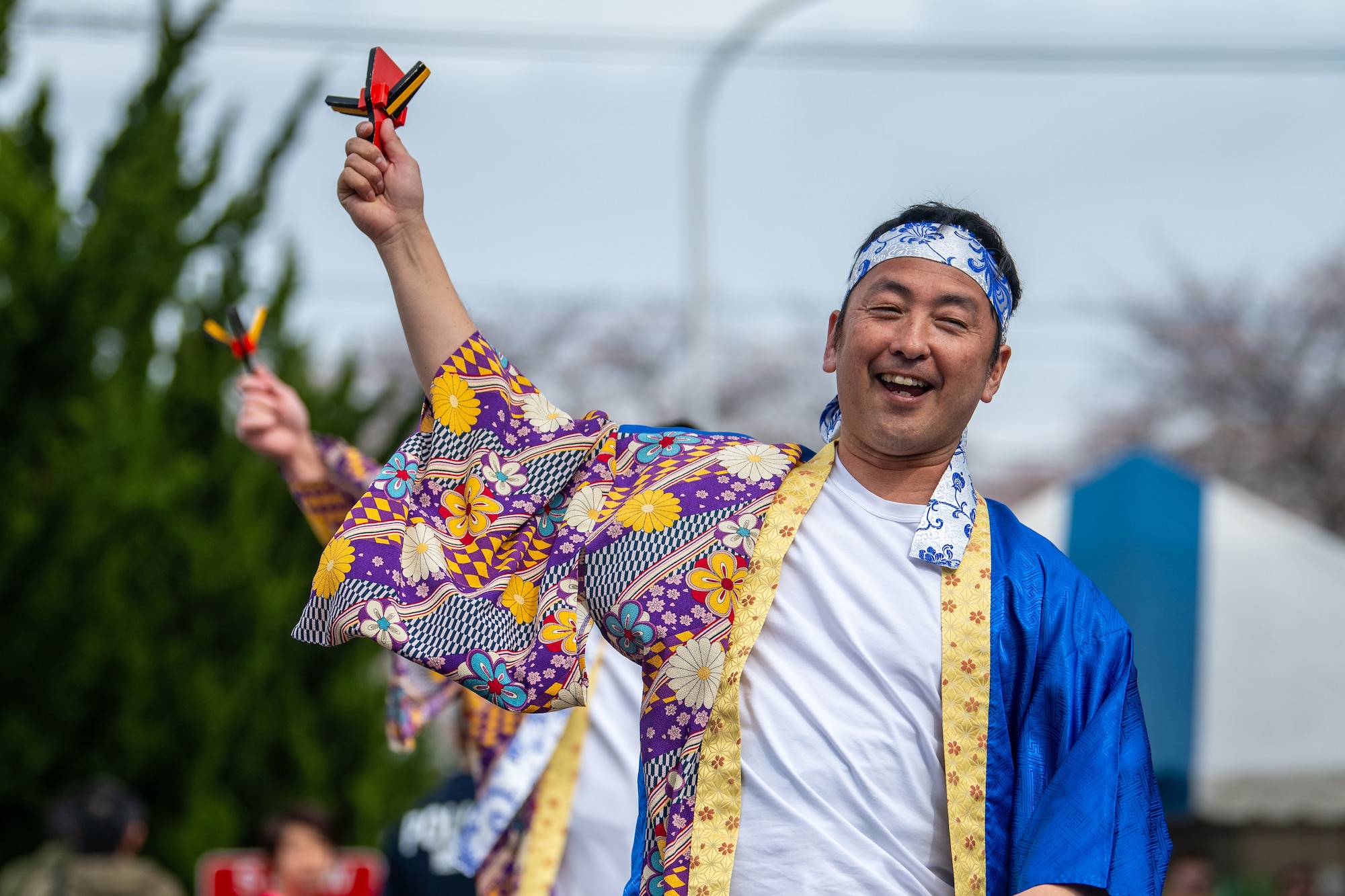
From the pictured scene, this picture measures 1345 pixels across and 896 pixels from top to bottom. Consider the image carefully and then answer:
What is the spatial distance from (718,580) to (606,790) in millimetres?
1484

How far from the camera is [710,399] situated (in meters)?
13.4

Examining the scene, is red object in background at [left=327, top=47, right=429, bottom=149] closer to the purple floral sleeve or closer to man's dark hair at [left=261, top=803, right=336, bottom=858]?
the purple floral sleeve

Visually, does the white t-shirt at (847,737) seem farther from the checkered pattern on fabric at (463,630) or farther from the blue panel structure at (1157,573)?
the blue panel structure at (1157,573)

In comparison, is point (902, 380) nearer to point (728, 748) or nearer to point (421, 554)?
point (728, 748)

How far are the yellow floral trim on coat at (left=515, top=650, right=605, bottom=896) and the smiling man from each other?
4.16 feet

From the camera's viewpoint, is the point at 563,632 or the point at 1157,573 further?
the point at 1157,573

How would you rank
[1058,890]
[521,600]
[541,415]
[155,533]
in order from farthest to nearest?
[155,533] → [541,415] → [521,600] → [1058,890]

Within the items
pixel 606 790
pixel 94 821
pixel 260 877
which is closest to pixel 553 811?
pixel 606 790

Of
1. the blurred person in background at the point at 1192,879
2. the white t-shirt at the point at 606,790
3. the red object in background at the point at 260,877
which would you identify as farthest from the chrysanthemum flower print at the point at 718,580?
the blurred person in background at the point at 1192,879

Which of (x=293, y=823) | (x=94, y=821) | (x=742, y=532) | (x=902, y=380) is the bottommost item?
(x=94, y=821)

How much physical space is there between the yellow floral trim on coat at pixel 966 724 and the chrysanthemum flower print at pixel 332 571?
833mm

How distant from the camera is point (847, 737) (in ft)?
6.46

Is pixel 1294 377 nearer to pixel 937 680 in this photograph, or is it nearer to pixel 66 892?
pixel 66 892

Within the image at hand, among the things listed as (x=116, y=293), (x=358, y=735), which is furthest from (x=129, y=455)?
(x=358, y=735)
